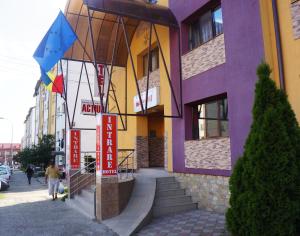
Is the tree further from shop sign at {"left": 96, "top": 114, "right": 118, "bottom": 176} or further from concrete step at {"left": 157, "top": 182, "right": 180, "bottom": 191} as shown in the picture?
concrete step at {"left": 157, "top": 182, "right": 180, "bottom": 191}

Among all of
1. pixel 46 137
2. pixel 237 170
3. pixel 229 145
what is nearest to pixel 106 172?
pixel 229 145

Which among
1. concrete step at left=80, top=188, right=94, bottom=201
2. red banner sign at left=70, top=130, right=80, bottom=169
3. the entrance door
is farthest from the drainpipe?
red banner sign at left=70, top=130, right=80, bottom=169

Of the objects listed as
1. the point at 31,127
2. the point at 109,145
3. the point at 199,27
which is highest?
the point at 31,127

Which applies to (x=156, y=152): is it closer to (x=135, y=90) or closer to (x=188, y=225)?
(x=135, y=90)

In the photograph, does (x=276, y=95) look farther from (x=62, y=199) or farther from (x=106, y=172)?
(x=62, y=199)

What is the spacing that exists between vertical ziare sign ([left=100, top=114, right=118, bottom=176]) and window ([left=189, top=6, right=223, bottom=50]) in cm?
430

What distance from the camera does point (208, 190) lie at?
31.6 ft

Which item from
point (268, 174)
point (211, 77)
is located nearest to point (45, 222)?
point (211, 77)

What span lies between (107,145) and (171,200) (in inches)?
106

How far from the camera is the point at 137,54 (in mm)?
15242

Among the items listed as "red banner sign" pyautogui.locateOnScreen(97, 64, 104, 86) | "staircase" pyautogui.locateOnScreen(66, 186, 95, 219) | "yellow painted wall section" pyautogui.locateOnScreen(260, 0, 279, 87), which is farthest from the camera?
"red banner sign" pyautogui.locateOnScreen(97, 64, 104, 86)

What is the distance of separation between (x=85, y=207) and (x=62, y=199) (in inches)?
131

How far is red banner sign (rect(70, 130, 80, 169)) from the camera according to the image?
A: 46.5ft

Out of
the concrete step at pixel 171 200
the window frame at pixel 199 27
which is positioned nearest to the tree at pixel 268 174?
the concrete step at pixel 171 200
